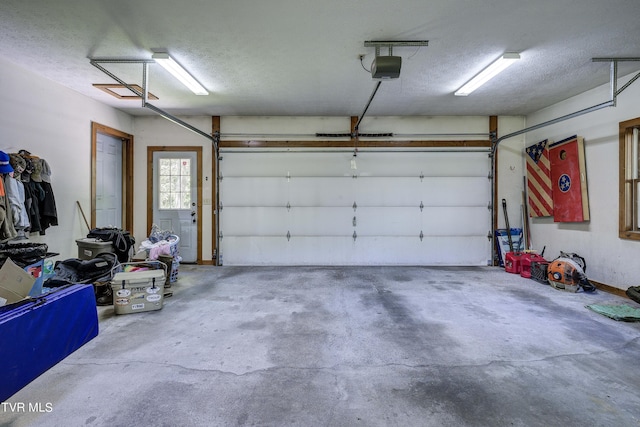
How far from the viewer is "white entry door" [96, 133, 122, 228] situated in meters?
5.09

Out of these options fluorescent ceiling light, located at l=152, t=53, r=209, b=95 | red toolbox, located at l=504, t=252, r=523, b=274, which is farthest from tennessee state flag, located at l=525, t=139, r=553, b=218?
fluorescent ceiling light, located at l=152, t=53, r=209, b=95

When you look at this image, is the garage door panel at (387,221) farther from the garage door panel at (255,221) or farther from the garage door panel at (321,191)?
the garage door panel at (255,221)

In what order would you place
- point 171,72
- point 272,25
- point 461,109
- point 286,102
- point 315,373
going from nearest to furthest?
point 315,373 < point 272,25 < point 171,72 < point 286,102 < point 461,109

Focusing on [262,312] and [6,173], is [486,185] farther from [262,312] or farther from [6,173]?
[6,173]

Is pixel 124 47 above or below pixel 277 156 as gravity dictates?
above

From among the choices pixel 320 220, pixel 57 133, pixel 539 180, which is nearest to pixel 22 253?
pixel 57 133

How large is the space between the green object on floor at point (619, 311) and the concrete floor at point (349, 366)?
0.13 m

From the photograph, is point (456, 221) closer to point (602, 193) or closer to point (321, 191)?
point (602, 193)

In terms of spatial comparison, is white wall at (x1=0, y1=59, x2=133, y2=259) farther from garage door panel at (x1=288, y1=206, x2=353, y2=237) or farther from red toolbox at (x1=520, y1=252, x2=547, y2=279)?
red toolbox at (x1=520, y1=252, x2=547, y2=279)

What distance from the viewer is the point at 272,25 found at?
110 inches

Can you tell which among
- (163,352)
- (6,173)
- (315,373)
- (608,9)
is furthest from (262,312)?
(608,9)

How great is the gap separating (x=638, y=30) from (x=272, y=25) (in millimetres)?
3472

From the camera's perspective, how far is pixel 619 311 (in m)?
3.30

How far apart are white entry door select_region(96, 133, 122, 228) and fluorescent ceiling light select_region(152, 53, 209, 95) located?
2165 mm
